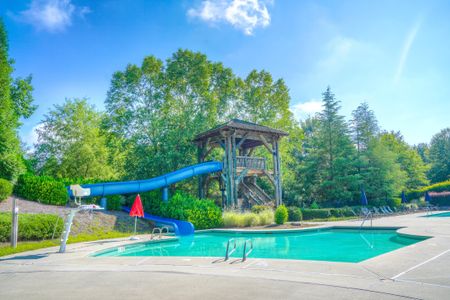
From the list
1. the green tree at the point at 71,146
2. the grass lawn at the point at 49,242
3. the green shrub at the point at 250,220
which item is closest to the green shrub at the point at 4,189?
the grass lawn at the point at 49,242

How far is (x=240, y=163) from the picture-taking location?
22016mm

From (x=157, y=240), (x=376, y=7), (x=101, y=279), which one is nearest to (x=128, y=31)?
(x=157, y=240)

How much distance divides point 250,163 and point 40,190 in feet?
42.0

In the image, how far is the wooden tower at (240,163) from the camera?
20.8 metres

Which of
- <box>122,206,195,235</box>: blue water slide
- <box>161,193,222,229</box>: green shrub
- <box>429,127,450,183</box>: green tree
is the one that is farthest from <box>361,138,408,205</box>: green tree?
<box>429,127,450,183</box>: green tree

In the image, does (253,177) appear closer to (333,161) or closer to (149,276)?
(333,161)

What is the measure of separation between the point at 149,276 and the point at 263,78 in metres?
26.0

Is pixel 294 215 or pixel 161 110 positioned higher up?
pixel 161 110

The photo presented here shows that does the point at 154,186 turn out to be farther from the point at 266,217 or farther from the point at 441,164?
the point at 441,164

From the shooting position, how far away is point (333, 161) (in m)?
28.6

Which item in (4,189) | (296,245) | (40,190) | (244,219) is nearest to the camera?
(296,245)

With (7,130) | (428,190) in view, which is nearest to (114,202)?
(7,130)

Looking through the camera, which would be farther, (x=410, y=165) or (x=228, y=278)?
(x=410, y=165)

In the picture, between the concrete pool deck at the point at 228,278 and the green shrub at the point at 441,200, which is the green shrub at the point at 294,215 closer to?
the concrete pool deck at the point at 228,278
